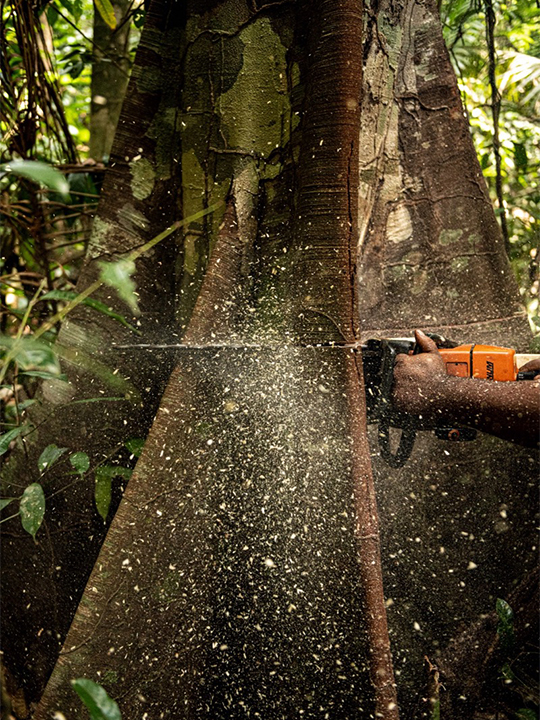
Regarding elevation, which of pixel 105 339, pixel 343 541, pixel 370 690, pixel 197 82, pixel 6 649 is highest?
pixel 197 82

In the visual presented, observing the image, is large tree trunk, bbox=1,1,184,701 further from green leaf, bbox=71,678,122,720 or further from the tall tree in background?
green leaf, bbox=71,678,122,720

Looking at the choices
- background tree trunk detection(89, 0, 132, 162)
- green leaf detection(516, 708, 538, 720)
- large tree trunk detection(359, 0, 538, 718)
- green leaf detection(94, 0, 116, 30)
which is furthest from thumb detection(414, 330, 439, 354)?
background tree trunk detection(89, 0, 132, 162)

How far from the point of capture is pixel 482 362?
1380 mm

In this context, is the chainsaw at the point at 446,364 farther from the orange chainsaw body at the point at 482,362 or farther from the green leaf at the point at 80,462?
the green leaf at the point at 80,462

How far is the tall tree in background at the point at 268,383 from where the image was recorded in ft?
4.40

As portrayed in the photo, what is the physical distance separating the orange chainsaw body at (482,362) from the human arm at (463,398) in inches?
1.3

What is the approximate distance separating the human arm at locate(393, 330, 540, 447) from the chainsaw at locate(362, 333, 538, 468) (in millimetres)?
26

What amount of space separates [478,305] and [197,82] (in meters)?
A: 1.12

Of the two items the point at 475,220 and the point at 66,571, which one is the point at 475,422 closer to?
the point at 475,220

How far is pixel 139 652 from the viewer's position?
4.40ft

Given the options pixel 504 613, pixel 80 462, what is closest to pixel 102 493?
pixel 80 462

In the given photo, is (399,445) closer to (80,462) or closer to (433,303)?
(433,303)

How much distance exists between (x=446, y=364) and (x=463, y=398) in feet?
0.38

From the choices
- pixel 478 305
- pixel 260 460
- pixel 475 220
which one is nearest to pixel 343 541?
pixel 260 460
